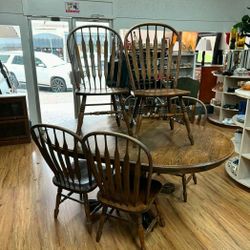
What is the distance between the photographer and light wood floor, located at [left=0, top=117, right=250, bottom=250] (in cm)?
191

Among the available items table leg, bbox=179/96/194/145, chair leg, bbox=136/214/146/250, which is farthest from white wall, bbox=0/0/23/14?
chair leg, bbox=136/214/146/250

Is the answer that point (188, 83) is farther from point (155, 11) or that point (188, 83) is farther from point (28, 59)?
point (28, 59)

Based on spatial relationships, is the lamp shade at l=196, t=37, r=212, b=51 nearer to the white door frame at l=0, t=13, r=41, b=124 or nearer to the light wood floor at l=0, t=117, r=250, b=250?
the light wood floor at l=0, t=117, r=250, b=250

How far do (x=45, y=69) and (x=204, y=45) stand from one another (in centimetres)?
348

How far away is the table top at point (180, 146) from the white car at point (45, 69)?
8.56 feet

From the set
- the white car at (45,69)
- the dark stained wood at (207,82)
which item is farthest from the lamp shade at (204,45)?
the white car at (45,69)

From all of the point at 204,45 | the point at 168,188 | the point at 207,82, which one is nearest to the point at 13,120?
the point at 168,188

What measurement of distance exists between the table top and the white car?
261 cm

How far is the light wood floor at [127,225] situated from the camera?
75.3 inches

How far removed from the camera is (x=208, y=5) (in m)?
5.06

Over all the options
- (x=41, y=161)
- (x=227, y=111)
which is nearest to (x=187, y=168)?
(x=41, y=161)

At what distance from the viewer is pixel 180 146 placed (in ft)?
5.87

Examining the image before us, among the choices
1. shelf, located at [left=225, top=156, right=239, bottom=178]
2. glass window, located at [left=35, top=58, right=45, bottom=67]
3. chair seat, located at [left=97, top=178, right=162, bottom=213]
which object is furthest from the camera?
glass window, located at [left=35, top=58, right=45, bottom=67]

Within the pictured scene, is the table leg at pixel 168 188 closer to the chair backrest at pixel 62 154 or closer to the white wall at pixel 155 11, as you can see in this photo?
the chair backrest at pixel 62 154
